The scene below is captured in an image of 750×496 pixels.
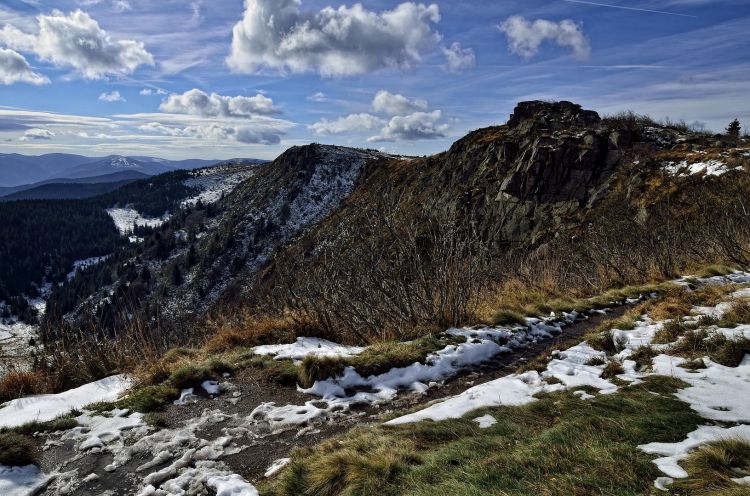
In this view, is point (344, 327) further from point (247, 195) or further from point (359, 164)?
point (247, 195)

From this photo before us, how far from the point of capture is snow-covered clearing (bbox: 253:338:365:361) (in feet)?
26.0

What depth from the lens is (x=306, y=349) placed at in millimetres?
8656

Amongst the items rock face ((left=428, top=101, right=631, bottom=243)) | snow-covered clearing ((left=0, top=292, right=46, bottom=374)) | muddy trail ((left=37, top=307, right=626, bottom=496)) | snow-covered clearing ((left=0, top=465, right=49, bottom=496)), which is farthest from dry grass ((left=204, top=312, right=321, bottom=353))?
snow-covered clearing ((left=0, top=292, right=46, bottom=374))

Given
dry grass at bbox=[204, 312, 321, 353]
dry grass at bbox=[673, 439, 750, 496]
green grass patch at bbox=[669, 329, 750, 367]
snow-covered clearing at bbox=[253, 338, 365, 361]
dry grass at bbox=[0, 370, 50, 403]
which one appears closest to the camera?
dry grass at bbox=[673, 439, 750, 496]

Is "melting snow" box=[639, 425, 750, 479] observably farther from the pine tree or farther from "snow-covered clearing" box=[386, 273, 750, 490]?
the pine tree

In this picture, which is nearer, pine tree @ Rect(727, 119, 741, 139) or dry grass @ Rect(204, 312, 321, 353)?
dry grass @ Rect(204, 312, 321, 353)

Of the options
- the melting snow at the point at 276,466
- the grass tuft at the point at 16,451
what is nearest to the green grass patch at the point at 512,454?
the melting snow at the point at 276,466

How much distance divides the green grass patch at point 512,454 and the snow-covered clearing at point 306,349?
3.11 meters

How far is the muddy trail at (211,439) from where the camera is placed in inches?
186

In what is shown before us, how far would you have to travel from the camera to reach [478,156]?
7288cm

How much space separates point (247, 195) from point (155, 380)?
156084 mm

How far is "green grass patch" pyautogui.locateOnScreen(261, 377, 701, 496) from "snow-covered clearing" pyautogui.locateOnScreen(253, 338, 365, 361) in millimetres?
3106

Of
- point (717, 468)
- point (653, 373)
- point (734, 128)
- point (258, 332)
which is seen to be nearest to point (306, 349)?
point (258, 332)

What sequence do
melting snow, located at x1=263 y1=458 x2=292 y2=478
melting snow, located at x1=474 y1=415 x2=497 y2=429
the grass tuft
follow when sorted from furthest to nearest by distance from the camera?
the grass tuft → melting snow, located at x1=474 y1=415 x2=497 y2=429 → melting snow, located at x1=263 y1=458 x2=292 y2=478
